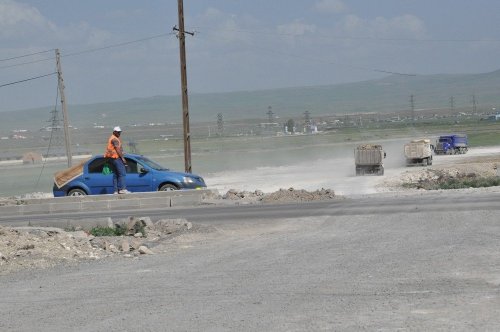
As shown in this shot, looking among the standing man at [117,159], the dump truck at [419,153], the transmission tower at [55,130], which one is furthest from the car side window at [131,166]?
the transmission tower at [55,130]

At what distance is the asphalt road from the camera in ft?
29.7

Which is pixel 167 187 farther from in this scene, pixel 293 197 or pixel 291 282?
pixel 291 282

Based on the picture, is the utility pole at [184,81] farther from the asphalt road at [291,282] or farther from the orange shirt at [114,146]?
the asphalt road at [291,282]

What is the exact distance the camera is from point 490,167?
4700 centimetres

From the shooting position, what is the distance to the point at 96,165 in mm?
27781

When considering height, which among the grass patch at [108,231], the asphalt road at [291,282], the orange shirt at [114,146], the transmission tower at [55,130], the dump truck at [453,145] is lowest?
the asphalt road at [291,282]

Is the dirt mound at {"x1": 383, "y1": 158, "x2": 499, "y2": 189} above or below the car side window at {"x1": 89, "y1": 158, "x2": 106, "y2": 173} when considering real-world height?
below

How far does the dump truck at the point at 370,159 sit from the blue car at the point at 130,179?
67.2 ft

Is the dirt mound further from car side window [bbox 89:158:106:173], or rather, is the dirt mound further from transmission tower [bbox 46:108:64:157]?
transmission tower [bbox 46:108:64:157]

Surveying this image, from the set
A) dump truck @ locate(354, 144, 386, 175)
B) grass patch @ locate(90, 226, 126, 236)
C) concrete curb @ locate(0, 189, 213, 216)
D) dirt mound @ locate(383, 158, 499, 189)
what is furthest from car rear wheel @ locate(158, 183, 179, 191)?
dump truck @ locate(354, 144, 386, 175)

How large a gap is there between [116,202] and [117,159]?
1331mm

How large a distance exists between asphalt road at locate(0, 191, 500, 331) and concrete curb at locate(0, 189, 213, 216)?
305 inches

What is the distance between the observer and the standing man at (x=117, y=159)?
25.6 m

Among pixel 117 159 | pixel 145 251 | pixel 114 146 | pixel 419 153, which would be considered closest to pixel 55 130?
pixel 419 153
